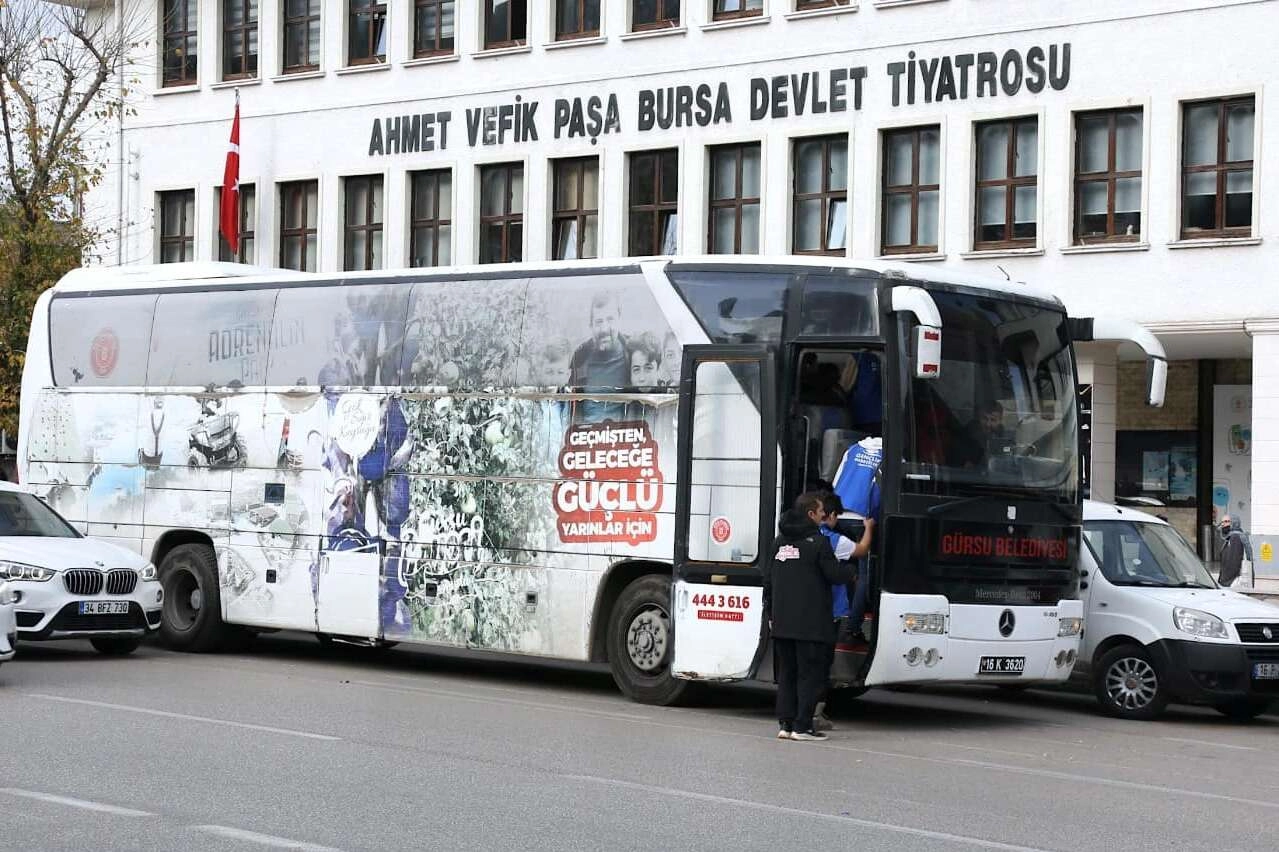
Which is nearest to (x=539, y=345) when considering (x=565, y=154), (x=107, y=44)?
(x=565, y=154)

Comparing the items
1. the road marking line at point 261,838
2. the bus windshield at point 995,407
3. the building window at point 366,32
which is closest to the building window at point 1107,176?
the building window at point 366,32

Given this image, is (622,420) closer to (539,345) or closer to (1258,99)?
(539,345)

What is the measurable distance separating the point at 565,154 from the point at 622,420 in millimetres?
20553

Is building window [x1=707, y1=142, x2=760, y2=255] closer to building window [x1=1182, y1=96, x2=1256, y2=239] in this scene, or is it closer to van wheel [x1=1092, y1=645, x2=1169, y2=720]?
building window [x1=1182, y1=96, x2=1256, y2=239]

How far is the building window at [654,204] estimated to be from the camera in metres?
35.7

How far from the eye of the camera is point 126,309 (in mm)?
21500

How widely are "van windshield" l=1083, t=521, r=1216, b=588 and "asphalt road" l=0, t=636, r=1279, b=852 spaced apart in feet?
3.94

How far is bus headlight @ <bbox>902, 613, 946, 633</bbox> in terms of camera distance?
1527 cm

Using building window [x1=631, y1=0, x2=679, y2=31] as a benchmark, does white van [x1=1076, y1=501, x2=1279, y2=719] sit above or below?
below

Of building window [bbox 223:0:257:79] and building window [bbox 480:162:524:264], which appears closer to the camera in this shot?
building window [bbox 480:162:524:264]

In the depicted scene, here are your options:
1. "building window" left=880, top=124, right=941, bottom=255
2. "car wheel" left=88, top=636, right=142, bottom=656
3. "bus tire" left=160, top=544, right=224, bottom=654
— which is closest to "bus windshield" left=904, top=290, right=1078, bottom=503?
"bus tire" left=160, top=544, right=224, bottom=654

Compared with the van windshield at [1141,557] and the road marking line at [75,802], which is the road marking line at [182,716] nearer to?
the road marking line at [75,802]

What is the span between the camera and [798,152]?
34.4 m

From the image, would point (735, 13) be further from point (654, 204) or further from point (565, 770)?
point (565, 770)
